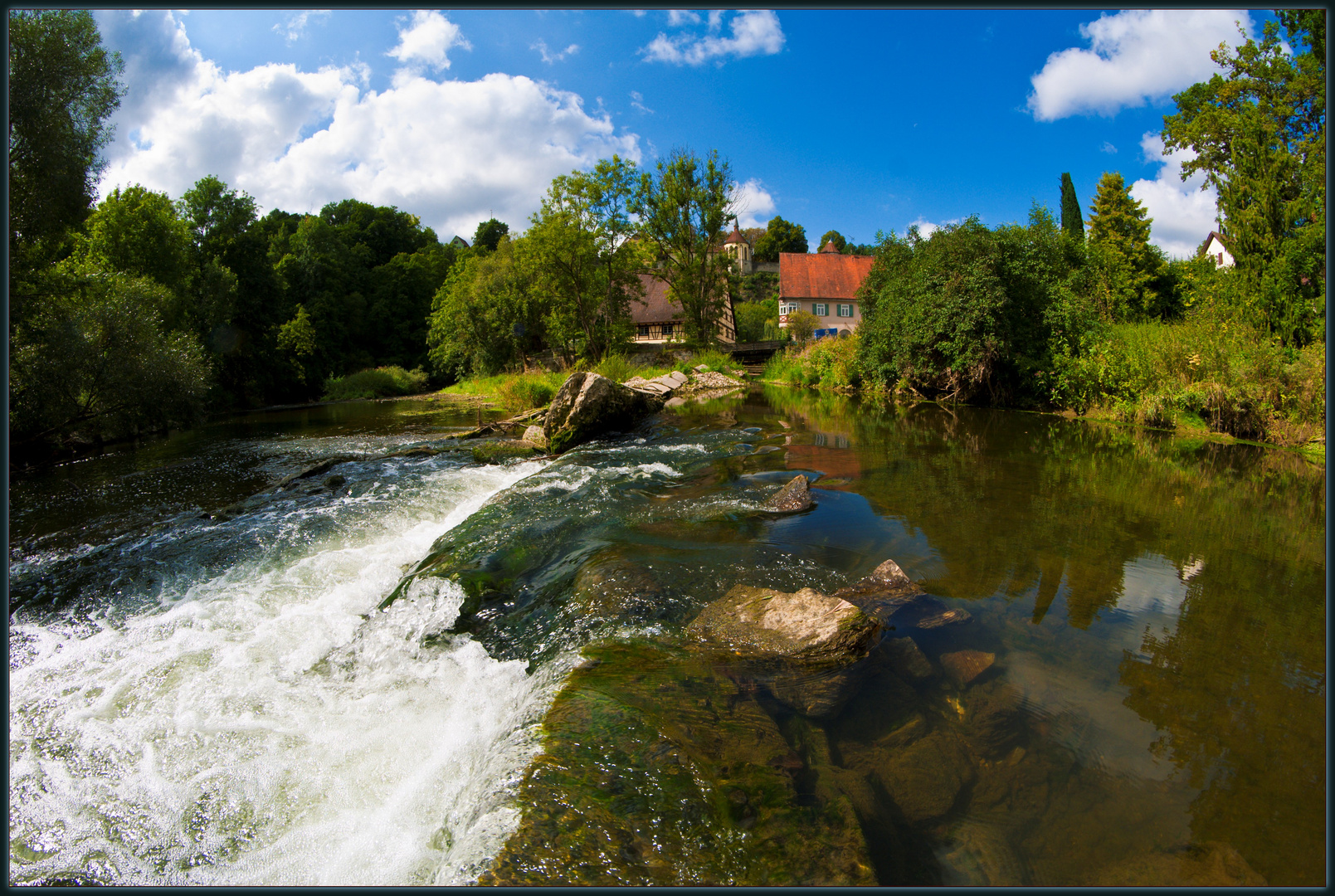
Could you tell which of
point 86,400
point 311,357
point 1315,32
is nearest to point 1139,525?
point 86,400

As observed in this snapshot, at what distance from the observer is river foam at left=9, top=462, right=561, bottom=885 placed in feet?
9.34

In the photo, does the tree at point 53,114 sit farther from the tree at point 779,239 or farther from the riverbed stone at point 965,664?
the tree at point 779,239

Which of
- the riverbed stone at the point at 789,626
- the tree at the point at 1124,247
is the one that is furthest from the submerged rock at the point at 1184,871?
the tree at the point at 1124,247

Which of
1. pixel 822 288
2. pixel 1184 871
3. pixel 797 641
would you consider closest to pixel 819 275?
pixel 822 288

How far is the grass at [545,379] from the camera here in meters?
20.5

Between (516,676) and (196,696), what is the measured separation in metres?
2.35

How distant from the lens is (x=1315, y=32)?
18.4m

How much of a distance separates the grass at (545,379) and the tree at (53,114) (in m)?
11.7

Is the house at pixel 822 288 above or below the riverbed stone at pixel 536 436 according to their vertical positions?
above

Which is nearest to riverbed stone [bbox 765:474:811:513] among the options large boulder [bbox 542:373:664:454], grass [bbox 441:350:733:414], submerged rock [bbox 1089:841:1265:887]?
submerged rock [bbox 1089:841:1265:887]

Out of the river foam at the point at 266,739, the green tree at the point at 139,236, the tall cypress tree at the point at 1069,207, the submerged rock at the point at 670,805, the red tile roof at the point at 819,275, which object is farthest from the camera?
the red tile roof at the point at 819,275

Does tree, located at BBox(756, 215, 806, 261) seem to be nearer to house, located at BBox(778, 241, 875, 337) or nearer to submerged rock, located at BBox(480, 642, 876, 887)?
house, located at BBox(778, 241, 875, 337)

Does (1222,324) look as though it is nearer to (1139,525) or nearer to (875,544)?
(1139,525)

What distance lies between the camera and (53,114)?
12.0 m
